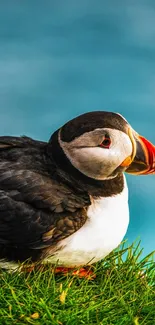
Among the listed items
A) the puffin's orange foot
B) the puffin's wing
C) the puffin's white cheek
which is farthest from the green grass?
the puffin's white cheek

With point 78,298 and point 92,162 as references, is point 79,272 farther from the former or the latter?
point 92,162

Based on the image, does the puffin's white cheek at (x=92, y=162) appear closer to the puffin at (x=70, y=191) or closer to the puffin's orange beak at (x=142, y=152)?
the puffin at (x=70, y=191)

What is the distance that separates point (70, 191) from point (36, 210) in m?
0.29

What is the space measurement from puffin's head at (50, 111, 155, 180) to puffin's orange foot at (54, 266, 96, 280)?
2.34 ft

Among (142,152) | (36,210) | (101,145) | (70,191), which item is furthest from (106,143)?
(36,210)

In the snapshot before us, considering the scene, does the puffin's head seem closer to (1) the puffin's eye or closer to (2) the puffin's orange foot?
(1) the puffin's eye

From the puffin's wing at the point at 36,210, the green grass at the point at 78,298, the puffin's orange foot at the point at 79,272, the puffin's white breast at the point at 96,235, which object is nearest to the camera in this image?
the green grass at the point at 78,298

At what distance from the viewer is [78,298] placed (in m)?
4.62

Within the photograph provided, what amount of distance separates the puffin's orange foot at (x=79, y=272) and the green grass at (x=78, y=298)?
0.13 feet

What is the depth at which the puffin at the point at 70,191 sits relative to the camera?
4672 millimetres

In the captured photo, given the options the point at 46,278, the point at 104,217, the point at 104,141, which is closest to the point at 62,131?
the point at 104,141

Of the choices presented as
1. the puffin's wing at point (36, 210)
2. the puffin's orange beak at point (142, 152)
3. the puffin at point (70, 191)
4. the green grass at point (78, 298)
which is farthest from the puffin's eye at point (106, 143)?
the green grass at point (78, 298)

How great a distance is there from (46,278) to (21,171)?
0.74 meters

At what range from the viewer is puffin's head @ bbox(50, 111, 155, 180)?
15.4 feet
